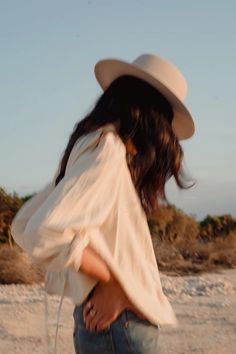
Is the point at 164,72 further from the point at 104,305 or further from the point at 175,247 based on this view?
the point at 175,247

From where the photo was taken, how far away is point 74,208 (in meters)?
2.27

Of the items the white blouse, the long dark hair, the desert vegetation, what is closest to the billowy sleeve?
the white blouse

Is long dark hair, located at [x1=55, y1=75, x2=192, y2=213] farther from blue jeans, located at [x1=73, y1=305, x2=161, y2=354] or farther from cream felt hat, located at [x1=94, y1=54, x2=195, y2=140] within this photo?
blue jeans, located at [x1=73, y1=305, x2=161, y2=354]

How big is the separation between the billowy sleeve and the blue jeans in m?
0.22

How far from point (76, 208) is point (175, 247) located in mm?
16899

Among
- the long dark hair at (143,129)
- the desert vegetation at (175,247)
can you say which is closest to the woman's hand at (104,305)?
the long dark hair at (143,129)

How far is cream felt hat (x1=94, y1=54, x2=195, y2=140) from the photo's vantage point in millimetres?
2523

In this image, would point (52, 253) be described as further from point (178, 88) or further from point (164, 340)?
point (164, 340)

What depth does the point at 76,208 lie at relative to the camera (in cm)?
228

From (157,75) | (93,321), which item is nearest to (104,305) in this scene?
(93,321)

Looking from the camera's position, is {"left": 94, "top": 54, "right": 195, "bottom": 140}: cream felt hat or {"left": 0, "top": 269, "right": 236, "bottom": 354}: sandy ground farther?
{"left": 0, "top": 269, "right": 236, "bottom": 354}: sandy ground

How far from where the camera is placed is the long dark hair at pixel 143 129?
8.04 feet

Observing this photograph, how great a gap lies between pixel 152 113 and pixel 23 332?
5555mm

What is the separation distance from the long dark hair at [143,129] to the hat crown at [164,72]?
0.05 m
